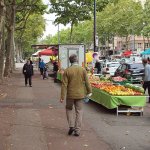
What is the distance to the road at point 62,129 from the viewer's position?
10219mm

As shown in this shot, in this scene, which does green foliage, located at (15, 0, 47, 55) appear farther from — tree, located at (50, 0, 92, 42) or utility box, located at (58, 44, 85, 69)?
utility box, located at (58, 44, 85, 69)

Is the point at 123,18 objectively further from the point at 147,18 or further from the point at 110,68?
the point at 110,68

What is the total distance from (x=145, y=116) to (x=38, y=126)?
414cm

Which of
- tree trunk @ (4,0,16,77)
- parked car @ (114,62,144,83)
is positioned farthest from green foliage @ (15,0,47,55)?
parked car @ (114,62,144,83)

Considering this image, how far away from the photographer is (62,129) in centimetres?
1227

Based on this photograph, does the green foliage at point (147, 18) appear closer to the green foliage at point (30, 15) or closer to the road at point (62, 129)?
the green foliage at point (30, 15)

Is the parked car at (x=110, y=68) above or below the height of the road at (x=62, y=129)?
above

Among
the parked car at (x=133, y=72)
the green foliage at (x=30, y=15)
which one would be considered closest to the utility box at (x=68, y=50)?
the parked car at (x=133, y=72)

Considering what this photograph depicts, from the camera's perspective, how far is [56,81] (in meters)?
34.6

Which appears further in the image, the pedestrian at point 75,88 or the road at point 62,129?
the pedestrian at point 75,88

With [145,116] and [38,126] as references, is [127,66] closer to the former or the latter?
[145,116]

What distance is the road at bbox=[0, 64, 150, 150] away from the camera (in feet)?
33.5

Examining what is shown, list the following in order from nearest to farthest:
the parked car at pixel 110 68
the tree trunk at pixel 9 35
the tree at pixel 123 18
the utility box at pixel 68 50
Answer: the utility box at pixel 68 50, the tree trunk at pixel 9 35, the parked car at pixel 110 68, the tree at pixel 123 18

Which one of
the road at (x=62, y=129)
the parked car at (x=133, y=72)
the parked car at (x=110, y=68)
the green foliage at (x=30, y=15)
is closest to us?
the road at (x=62, y=129)
